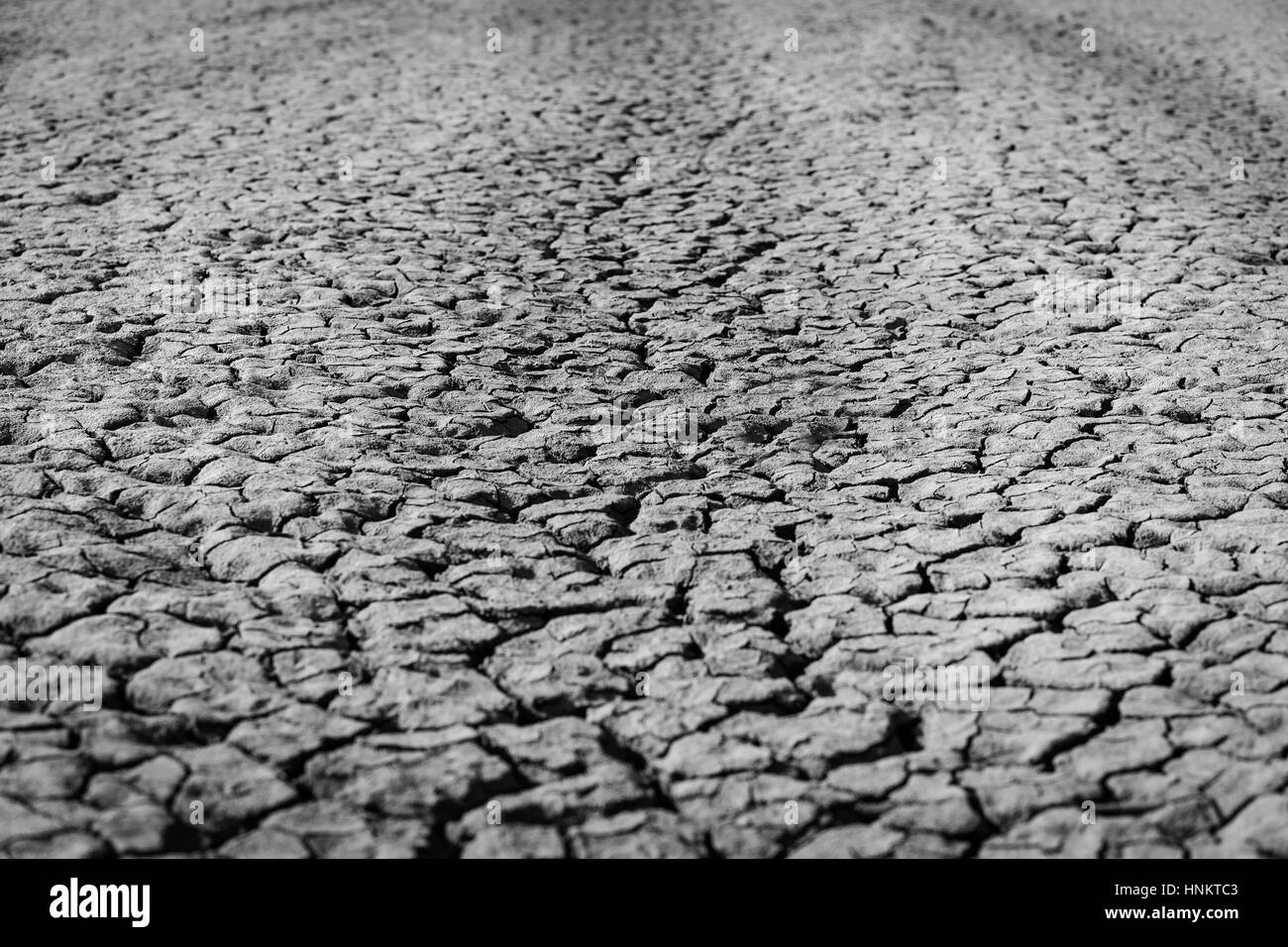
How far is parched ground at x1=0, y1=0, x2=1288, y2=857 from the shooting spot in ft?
8.62

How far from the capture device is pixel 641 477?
3984mm

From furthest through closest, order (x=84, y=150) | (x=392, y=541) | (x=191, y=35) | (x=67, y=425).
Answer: (x=191, y=35), (x=84, y=150), (x=67, y=425), (x=392, y=541)

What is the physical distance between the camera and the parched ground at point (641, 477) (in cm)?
263

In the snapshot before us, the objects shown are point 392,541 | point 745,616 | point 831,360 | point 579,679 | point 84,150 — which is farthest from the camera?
point 84,150

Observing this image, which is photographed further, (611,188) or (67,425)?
(611,188)

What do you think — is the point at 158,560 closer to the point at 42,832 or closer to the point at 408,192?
the point at 42,832

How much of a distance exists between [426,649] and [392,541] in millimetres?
534

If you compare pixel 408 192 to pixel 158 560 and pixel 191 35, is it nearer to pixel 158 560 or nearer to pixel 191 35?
pixel 158 560

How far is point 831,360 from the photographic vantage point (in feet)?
16.1

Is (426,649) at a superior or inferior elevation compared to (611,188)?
inferior
